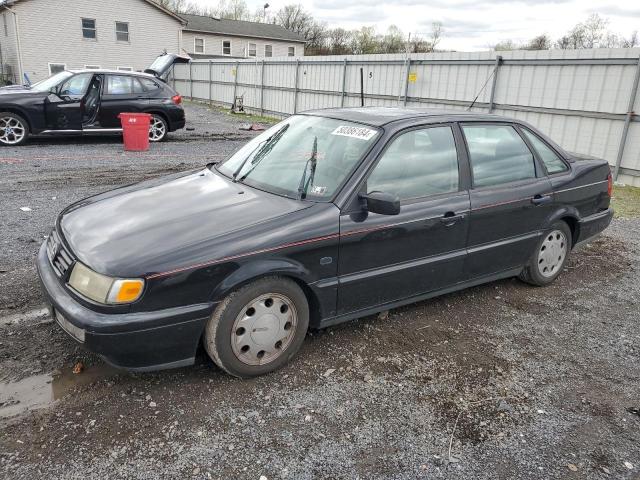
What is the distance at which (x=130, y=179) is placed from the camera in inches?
338

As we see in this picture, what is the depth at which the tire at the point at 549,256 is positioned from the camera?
4.59m

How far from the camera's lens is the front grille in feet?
9.73

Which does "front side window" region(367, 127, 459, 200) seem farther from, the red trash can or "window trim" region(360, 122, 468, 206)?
the red trash can

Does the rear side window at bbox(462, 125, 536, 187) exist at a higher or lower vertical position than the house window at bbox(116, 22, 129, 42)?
lower

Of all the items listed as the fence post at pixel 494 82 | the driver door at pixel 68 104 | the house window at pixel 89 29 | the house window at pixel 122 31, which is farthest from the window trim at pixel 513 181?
the house window at pixel 122 31

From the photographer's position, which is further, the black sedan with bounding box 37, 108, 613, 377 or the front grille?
the front grille

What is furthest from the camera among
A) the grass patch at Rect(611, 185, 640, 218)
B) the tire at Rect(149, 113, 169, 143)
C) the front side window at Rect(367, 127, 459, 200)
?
the tire at Rect(149, 113, 169, 143)

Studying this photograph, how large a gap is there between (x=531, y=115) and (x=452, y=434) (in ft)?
31.9

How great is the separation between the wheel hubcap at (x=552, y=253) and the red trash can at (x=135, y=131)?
914cm

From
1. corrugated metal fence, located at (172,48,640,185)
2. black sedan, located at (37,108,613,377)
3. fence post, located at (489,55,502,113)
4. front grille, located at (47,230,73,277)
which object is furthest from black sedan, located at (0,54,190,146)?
front grille, located at (47,230,73,277)

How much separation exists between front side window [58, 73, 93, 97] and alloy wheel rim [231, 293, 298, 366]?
10.3m

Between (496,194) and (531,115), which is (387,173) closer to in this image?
(496,194)

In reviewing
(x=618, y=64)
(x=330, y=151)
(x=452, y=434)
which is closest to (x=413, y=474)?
(x=452, y=434)

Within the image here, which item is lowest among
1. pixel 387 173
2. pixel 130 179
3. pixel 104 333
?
pixel 130 179
